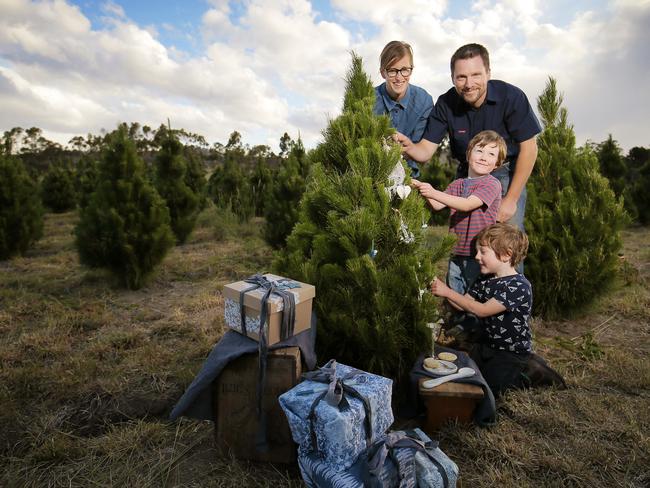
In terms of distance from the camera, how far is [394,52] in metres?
3.33

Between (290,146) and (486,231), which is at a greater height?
(290,146)

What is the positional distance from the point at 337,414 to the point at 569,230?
4.10m

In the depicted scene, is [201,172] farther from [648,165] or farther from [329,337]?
[648,165]

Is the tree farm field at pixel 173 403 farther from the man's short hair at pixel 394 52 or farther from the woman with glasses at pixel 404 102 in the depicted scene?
the man's short hair at pixel 394 52

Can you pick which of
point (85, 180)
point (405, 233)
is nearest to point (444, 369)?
point (405, 233)

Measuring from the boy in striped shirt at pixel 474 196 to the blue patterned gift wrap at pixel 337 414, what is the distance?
1.45 meters

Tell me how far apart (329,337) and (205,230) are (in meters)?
10.7

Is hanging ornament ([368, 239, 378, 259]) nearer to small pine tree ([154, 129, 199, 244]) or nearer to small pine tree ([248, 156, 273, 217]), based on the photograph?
small pine tree ([154, 129, 199, 244])

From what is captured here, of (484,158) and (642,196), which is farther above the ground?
(642,196)

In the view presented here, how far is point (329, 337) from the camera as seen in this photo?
2844 millimetres

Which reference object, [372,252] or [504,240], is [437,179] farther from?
[372,252]

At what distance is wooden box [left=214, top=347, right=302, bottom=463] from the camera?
2312 mm

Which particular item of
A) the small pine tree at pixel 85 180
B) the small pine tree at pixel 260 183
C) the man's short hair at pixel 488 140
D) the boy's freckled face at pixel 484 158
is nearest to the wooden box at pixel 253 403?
the boy's freckled face at pixel 484 158

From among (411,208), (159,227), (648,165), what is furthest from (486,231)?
(648,165)
